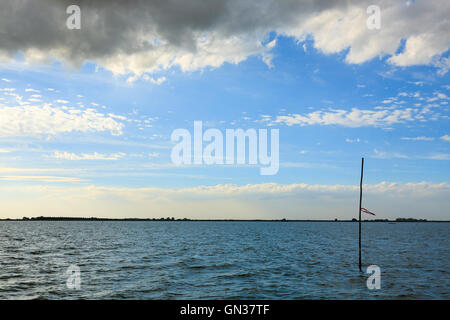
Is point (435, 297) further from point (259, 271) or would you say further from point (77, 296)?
point (77, 296)

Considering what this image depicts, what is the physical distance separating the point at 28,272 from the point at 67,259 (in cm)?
1107

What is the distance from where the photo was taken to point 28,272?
3225 centimetres

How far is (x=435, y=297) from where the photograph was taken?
23828 mm
